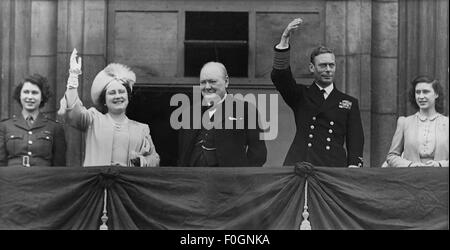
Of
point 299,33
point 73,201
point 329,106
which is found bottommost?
point 73,201

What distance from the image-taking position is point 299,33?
50.8ft

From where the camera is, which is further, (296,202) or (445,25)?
(445,25)

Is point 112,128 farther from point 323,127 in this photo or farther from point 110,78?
point 323,127

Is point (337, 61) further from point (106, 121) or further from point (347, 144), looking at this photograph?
point (106, 121)

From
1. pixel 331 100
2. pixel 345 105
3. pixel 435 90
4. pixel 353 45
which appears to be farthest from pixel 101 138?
pixel 353 45

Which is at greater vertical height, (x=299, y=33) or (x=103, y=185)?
(x=299, y=33)

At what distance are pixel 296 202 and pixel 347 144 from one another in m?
0.91

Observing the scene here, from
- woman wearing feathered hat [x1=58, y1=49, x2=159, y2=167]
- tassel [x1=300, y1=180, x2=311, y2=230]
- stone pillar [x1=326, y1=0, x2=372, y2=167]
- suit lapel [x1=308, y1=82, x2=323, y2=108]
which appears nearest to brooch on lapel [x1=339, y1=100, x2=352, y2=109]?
suit lapel [x1=308, y1=82, x2=323, y2=108]

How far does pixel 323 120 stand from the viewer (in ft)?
42.9

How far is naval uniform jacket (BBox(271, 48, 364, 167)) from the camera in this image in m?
13.0

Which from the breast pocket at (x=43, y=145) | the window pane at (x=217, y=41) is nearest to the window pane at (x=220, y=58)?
the window pane at (x=217, y=41)

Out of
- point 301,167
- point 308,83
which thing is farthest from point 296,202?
point 308,83

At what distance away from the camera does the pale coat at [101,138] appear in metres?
12.9

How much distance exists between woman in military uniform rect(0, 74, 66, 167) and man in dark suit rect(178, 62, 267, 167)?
125 centimetres
